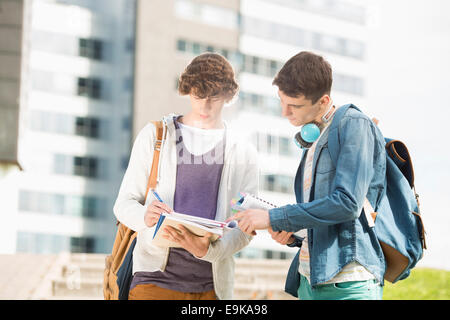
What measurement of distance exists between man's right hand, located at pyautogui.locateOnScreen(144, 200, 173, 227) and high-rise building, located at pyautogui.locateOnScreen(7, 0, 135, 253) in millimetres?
41287

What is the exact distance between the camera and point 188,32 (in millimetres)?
44875

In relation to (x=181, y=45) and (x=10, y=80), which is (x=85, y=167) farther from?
(x=10, y=80)

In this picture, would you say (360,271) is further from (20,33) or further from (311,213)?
(20,33)

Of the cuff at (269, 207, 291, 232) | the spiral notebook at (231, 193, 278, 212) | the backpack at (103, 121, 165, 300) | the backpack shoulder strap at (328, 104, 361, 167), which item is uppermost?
the backpack shoulder strap at (328, 104, 361, 167)

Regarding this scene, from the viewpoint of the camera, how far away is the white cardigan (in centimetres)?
330

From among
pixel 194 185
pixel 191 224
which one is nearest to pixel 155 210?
pixel 191 224

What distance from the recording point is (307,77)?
2.90m

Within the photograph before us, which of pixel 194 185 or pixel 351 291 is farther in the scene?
pixel 194 185

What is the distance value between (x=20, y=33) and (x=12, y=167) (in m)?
2.29

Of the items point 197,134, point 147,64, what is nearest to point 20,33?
point 197,134

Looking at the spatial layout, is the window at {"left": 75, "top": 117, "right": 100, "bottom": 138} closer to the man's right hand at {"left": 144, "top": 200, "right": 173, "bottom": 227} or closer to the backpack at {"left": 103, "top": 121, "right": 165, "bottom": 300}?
the backpack at {"left": 103, "top": 121, "right": 165, "bottom": 300}

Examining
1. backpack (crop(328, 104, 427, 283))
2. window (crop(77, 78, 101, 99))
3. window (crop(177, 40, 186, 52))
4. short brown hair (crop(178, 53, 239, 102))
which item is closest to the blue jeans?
backpack (crop(328, 104, 427, 283))

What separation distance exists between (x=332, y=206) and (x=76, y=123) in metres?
44.5

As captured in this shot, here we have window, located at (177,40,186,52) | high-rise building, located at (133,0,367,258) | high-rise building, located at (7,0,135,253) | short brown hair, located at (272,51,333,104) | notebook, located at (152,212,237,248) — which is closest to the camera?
short brown hair, located at (272,51,333,104)
